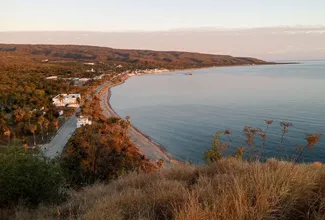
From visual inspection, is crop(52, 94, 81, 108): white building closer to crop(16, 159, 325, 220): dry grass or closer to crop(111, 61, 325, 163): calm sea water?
crop(111, 61, 325, 163): calm sea water

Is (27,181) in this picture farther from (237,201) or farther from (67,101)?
(67,101)

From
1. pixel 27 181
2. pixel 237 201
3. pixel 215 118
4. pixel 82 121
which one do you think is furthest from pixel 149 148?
pixel 237 201

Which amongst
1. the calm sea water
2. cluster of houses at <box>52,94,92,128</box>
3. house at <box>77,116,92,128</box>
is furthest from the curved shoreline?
cluster of houses at <box>52,94,92,128</box>

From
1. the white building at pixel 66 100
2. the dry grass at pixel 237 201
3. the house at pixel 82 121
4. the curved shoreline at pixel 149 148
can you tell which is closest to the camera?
the dry grass at pixel 237 201

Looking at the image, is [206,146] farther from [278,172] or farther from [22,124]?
[278,172]

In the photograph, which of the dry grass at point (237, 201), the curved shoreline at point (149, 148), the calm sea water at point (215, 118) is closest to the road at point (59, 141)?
the curved shoreline at point (149, 148)

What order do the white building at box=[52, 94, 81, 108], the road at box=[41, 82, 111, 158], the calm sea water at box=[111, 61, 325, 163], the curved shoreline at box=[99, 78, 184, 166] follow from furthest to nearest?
the white building at box=[52, 94, 81, 108] → the calm sea water at box=[111, 61, 325, 163] → the curved shoreline at box=[99, 78, 184, 166] → the road at box=[41, 82, 111, 158]

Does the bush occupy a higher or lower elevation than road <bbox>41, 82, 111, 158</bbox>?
higher

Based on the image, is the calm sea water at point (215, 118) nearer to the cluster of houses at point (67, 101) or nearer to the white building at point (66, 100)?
the cluster of houses at point (67, 101)
